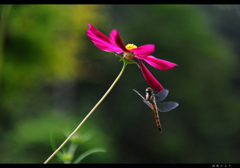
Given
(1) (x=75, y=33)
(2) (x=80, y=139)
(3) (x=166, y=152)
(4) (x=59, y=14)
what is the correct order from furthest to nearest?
(1) (x=75, y=33) < (3) (x=166, y=152) < (4) (x=59, y=14) < (2) (x=80, y=139)

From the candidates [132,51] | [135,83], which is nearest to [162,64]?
[132,51]

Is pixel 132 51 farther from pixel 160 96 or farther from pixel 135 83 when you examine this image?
pixel 135 83

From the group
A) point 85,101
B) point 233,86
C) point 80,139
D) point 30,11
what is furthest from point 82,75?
point 80,139

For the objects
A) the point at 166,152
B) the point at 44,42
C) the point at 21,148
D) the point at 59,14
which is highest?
the point at 59,14

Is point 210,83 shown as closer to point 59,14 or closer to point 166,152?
point 166,152

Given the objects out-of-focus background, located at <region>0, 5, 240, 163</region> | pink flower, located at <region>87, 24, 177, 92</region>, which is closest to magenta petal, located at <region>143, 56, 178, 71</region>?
pink flower, located at <region>87, 24, 177, 92</region>

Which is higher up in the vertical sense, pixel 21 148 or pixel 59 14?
pixel 59 14

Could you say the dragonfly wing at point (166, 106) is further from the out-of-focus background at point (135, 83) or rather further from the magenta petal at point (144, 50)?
the out-of-focus background at point (135, 83)

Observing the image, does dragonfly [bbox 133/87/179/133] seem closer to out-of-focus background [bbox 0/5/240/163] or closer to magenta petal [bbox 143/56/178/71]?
magenta petal [bbox 143/56/178/71]
